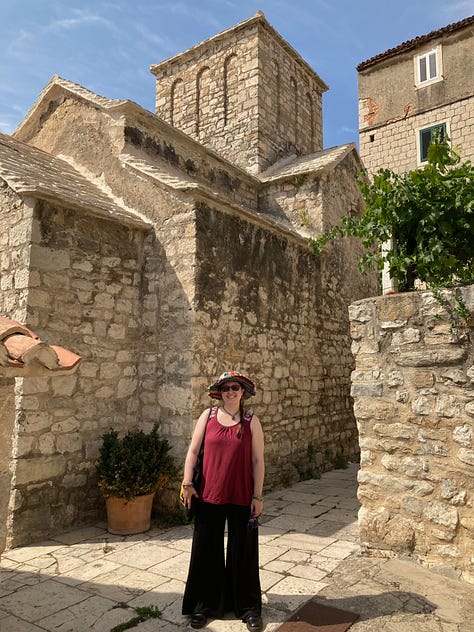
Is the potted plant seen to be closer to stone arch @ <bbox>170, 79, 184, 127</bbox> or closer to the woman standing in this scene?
the woman standing

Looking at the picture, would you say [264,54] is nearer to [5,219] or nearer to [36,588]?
[5,219]

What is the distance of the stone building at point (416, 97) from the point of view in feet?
47.5

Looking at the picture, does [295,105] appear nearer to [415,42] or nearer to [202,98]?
[202,98]

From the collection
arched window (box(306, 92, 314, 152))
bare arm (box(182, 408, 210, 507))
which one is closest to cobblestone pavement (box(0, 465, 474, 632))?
bare arm (box(182, 408, 210, 507))

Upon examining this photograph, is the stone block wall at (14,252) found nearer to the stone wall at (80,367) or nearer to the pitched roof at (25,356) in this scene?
the stone wall at (80,367)

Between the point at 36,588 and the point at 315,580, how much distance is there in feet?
7.34

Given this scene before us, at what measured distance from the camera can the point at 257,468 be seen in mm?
3258

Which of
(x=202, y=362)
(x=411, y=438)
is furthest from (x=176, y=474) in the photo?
(x=411, y=438)

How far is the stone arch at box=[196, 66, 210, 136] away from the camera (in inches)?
475

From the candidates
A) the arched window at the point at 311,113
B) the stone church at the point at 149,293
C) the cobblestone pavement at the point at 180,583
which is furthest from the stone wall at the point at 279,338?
the arched window at the point at 311,113

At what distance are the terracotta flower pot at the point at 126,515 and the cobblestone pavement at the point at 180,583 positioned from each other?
11cm

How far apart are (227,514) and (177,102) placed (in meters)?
11.8

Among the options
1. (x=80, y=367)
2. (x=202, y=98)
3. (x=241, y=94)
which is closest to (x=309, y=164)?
(x=241, y=94)

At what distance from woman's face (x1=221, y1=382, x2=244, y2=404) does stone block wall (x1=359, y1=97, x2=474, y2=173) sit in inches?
530
